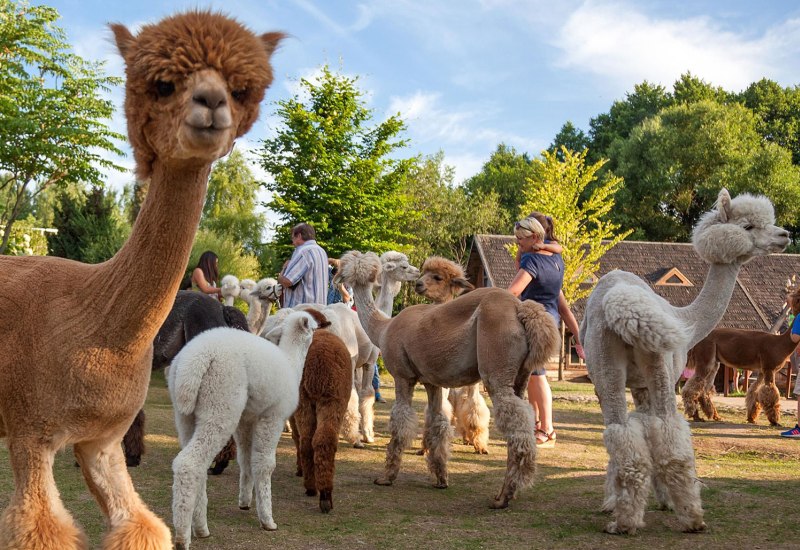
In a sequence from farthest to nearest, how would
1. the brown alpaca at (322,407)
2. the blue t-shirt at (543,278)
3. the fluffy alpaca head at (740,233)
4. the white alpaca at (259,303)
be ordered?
the white alpaca at (259,303)
the blue t-shirt at (543,278)
the brown alpaca at (322,407)
the fluffy alpaca head at (740,233)

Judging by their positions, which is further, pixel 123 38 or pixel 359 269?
pixel 359 269

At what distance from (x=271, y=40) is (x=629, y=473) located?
3641 millimetres

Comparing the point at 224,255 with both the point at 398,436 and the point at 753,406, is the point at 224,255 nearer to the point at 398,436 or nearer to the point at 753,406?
the point at 753,406

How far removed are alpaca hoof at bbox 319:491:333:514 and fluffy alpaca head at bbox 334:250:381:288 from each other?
2726mm

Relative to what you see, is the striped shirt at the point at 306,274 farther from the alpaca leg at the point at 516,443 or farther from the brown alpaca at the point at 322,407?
the alpaca leg at the point at 516,443

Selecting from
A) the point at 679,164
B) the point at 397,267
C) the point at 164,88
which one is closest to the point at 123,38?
the point at 164,88

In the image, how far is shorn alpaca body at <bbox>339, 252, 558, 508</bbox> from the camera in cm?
580

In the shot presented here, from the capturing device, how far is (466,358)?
629cm

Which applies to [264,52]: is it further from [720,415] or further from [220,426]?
[720,415]

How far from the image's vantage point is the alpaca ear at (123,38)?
7.82ft

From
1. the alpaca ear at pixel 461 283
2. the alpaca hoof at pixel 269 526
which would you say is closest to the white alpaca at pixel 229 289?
the alpaca ear at pixel 461 283

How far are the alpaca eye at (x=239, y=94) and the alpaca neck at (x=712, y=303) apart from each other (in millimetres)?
4072

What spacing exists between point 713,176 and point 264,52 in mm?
41796

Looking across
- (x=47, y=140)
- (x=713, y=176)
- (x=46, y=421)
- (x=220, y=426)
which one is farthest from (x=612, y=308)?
(x=713, y=176)
